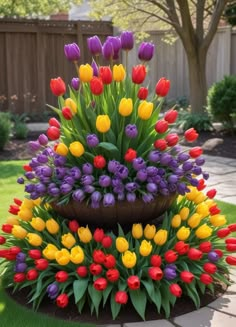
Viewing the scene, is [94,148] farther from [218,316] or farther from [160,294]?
[218,316]

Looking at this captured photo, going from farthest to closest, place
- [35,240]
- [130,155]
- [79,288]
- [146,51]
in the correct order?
[146,51]
[35,240]
[130,155]
[79,288]

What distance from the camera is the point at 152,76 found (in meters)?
18.6

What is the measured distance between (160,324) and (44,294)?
2.56ft

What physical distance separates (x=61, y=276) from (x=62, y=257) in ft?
0.38

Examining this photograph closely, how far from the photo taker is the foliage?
3111mm

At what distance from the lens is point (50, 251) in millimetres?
3242

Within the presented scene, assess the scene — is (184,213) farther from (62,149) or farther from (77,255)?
(62,149)

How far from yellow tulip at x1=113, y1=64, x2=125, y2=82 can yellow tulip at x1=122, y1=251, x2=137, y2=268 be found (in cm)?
114

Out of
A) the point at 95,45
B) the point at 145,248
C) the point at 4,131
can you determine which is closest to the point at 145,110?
Result: the point at 95,45

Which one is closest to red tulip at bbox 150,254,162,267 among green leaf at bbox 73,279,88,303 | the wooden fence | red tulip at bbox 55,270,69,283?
green leaf at bbox 73,279,88,303

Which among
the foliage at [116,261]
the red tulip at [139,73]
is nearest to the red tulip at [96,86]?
the red tulip at [139,73]

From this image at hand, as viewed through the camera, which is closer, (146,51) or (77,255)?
(77,255)

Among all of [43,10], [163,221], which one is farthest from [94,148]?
[43,10]

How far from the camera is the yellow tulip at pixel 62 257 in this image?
3152 millimetres
